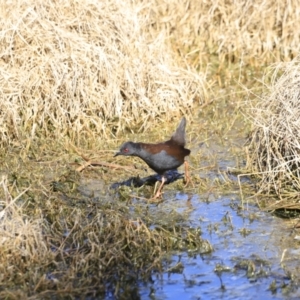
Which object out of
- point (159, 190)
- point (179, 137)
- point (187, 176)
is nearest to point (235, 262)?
point (159, 190)

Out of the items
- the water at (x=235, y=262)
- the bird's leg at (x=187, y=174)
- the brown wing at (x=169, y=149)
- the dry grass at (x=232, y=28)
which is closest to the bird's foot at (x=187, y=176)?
the bird's leg at (x=187, y=174)

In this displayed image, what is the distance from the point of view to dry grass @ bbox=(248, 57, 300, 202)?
652cm

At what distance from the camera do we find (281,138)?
262 inches

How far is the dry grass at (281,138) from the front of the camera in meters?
6.52

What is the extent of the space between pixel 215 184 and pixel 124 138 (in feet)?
5.26

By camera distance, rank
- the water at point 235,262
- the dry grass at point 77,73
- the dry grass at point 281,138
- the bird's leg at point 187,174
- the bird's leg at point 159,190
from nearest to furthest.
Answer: the water at point 235,262, the dry grass at point 281,138, the bird's leg at point 159,190, the bird's leg at point 187,174, the dry grass at point 77,73

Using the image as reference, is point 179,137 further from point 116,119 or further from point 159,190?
point 116,119

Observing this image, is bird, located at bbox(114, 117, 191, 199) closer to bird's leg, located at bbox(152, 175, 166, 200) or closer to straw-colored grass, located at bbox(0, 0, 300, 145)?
bird's leg, located at bbox(152, 175, 166, 200)

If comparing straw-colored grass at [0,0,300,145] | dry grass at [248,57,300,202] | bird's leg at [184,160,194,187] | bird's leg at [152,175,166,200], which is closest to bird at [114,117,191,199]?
bird's leg at [152,175,166,200]

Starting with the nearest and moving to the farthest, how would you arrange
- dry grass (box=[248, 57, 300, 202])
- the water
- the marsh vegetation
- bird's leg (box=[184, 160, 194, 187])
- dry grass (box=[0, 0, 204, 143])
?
the water
the marsh vegetation
dry grass (box=[248, 57, 300, 202])
bird's leg (box=[184, 160, 194, 187])
dry grass (box=[0, 0, 204, 143])

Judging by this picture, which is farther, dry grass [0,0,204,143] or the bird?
dry grass [0,0,204,143]

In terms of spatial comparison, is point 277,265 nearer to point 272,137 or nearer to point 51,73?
point 272,137

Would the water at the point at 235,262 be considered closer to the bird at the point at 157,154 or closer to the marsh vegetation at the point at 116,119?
the marsh vegetation at the point at 116,119

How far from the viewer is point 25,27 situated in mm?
8234
